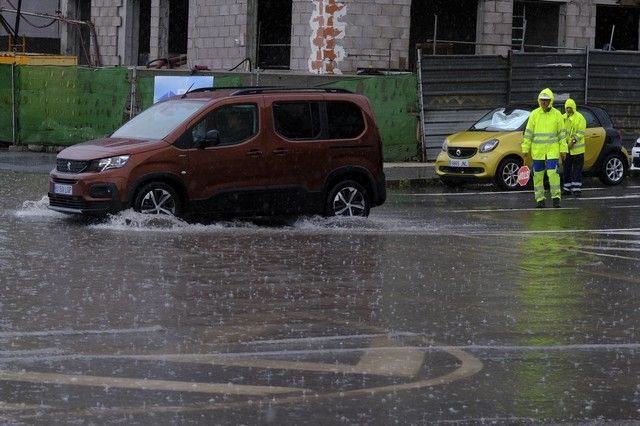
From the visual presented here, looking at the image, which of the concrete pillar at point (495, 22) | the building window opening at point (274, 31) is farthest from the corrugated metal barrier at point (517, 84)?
the building window opening at point (274, 31)

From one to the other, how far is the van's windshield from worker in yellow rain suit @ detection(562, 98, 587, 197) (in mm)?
8245

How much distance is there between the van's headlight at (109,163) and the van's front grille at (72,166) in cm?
10

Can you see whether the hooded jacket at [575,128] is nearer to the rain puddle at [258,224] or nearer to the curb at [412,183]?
the curb at [412,183]

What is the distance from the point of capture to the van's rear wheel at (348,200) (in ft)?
56.6

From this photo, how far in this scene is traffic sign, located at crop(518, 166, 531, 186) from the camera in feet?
76.9

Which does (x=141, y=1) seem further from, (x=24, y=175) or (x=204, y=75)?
(x=24, y=175)

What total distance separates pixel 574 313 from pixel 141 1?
34.3m

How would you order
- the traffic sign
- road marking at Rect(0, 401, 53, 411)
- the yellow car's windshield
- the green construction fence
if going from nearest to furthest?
1. road marking at Rect(0, 401, 53, 411)
2. the traffic sign
3. the yellow car's windshield
4. the green construction fence

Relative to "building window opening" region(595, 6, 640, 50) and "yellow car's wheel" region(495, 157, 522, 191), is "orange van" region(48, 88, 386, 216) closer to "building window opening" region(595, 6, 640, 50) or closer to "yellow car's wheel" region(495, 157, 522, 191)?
"yellow car's wheel" region(495, 157, 522, 191)

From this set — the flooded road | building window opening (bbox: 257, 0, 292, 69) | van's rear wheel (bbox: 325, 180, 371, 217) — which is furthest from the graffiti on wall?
the flooded road

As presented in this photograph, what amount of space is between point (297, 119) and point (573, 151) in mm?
7488

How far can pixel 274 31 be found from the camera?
4147 centimetres

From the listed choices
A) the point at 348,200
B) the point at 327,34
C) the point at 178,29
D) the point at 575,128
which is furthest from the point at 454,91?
the point at 178,29

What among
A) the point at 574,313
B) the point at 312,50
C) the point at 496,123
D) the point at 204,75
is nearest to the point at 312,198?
the point at 574,313
